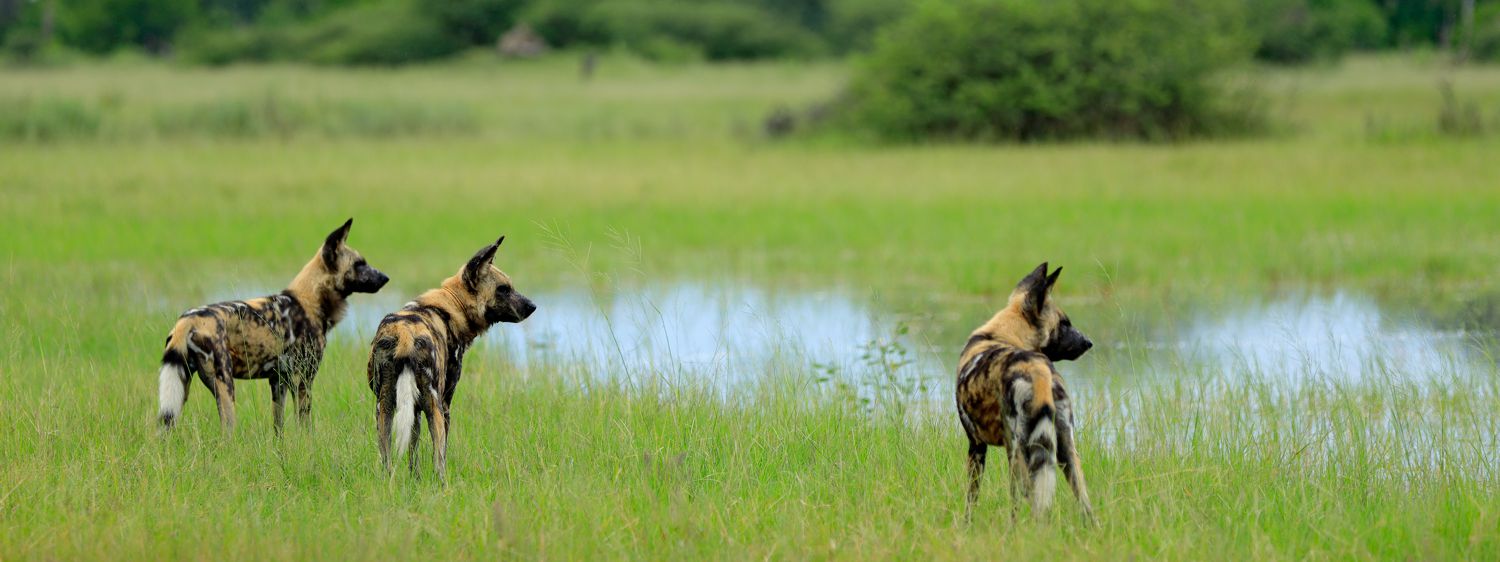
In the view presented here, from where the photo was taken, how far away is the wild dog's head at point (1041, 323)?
554 centimetres

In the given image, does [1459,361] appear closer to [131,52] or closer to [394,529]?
[394,529]

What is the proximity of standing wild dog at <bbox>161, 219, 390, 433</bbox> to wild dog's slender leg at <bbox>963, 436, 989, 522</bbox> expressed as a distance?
3.19 metres

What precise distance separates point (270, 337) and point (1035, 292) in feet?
11.7

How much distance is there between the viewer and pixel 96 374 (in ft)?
26.4

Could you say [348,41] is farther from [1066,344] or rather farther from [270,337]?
[1066,344]

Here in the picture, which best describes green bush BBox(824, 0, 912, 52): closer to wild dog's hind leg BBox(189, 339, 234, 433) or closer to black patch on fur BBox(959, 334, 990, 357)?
wild dog's hind leg BBox(189, 339, 234, 433)

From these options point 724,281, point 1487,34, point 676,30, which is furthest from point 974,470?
point 676,30

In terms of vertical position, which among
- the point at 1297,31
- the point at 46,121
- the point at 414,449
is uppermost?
the point at 1297,31

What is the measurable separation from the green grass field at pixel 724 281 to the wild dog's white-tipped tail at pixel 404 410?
224 mm

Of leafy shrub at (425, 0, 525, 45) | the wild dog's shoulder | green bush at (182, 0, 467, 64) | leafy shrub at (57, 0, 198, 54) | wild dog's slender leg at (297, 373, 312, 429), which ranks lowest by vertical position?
wild dog's slender leg at (297, 373, 312, 429)

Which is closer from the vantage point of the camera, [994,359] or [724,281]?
[994,359]

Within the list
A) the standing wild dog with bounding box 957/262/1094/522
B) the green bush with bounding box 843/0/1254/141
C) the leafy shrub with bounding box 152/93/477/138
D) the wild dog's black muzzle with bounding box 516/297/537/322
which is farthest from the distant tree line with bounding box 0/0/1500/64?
the standing wild dog with bounding box 957/262/1094/522

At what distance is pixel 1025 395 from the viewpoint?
5.03 metres

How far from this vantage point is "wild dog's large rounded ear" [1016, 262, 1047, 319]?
5.47 m
